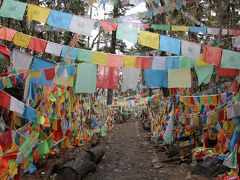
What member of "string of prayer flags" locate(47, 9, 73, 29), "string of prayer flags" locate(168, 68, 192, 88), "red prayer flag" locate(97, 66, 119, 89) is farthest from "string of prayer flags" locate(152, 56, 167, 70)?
"string of prayer flags" locate(47, 9, 73, 29)

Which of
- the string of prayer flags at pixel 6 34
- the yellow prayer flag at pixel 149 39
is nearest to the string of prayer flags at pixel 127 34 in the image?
the yellow prayer flag at pixel 149 39

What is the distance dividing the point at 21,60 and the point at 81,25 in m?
1.85

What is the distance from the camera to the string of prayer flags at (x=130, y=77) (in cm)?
946

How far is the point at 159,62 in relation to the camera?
31.0 ft

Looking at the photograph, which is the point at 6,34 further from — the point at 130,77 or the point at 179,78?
the point at 179,78

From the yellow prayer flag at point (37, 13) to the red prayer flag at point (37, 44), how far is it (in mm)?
553

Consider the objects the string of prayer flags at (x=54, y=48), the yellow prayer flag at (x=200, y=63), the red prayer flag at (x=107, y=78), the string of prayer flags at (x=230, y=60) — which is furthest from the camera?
the red prayer flag at (x=107, y=78)

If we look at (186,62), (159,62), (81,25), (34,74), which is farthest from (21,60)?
(186,62)

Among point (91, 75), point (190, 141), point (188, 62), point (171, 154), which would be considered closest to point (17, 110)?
point (91, 75)

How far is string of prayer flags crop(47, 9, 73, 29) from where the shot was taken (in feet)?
29.1

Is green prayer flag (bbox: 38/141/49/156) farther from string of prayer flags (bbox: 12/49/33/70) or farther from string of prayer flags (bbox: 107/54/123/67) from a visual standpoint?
string of prayer flags (bbox: 107/54/123/67)

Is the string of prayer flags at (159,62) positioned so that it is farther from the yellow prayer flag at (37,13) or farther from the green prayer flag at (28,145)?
the green prayer flag at (28,145)

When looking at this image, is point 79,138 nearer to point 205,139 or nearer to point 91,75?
point 205,139

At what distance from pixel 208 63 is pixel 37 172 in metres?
5.49
